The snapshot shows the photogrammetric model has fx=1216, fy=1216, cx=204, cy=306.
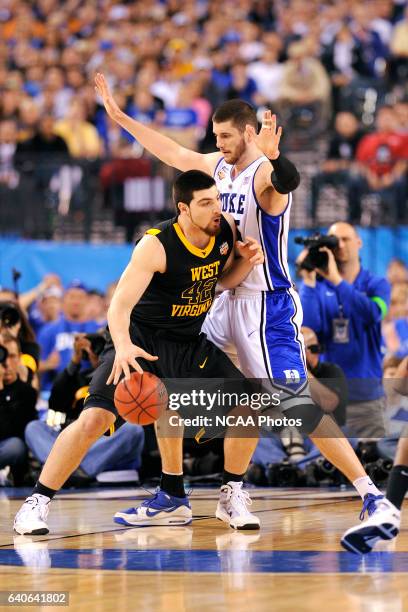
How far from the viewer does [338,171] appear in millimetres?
14898

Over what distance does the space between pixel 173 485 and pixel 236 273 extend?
145 centimetres

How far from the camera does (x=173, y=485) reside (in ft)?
25.7

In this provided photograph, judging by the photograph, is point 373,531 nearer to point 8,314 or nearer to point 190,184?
point 190,184

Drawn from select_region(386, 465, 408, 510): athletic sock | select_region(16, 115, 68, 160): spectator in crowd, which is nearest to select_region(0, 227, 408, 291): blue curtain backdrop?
select_region(16, 115, 68, 160): spectator in crowd

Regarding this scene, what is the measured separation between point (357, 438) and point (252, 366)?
3263 mm

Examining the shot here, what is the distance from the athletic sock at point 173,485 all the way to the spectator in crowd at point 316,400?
6.96 feet

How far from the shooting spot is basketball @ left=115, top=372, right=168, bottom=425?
6824 mm

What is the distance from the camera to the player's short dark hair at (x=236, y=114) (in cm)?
732

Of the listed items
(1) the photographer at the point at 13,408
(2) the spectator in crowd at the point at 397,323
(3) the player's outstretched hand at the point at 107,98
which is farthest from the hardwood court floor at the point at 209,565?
(2) the spectator in crowd at the point at 397,323

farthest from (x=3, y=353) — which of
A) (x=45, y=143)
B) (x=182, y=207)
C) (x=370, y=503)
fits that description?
(x=45, y=143)

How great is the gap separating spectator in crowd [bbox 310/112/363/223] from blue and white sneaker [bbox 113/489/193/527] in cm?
752

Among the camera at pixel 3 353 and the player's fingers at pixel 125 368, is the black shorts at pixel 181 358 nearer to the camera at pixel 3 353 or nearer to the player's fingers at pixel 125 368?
the player's fingers at pixel 125 368

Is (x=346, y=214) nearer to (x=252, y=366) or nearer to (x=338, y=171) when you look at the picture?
(x=338, y=171)

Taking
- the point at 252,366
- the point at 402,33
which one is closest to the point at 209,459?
the point at 252,366
